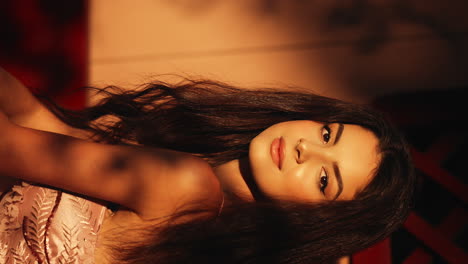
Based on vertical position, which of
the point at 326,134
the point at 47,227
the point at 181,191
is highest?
the point at 326,134

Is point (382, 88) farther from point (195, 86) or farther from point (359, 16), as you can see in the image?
point (195, 86)

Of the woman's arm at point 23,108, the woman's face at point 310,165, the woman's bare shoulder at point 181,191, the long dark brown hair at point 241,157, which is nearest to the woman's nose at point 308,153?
the woman's face at point 310,165

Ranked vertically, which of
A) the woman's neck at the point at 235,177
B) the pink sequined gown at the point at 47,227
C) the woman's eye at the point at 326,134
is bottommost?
the pink sequined gown at the point at 47,227

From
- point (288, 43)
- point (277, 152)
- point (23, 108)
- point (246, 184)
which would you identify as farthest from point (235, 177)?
point (288, 43)

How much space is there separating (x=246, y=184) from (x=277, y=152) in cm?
15

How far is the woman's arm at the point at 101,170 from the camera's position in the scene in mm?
928

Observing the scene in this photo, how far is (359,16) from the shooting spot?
1732 mm

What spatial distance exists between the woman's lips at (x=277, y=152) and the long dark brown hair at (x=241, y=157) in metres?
0.09

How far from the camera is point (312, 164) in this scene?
1023mm

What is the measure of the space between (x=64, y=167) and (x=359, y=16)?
1270mm

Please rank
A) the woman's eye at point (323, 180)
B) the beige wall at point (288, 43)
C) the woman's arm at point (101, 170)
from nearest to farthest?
the woman's arm at point (101, 170)
the woman's eye at point (323, 180)
the beige wall at point (288, 43)

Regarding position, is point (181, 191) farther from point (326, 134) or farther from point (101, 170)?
point (326, 134)

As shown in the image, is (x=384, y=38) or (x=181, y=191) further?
(x=384, y=38)

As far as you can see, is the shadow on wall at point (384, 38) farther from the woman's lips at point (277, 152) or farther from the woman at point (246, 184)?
the woman's lips at point (277, 152)
